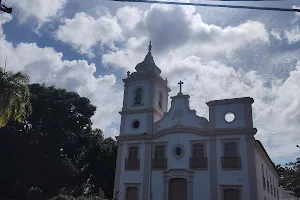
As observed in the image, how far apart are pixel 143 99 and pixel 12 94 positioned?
15425mm

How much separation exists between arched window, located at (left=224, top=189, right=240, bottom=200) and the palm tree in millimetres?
15174

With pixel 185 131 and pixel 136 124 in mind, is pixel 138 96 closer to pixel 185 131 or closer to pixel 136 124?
pixel 136 124

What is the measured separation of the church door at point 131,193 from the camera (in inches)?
1004

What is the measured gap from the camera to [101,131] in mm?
37000

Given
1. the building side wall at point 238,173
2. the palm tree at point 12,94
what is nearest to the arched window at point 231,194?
the building side wall at point 238,173

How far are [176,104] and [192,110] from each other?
152 centimetres

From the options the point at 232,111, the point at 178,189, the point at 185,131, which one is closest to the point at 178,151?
the point at 185,131

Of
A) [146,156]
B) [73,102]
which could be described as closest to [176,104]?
[146,156]

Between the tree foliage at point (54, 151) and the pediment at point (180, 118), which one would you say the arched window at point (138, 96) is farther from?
the tree foliage at point (54, 151)

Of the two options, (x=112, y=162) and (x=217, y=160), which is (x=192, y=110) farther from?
(x=112, y=162)

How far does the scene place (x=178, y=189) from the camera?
80.3 ft

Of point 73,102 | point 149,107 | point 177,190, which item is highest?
point 73,102

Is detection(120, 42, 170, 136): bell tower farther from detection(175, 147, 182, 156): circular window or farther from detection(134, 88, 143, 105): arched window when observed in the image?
detection(175, 147, 182, 156): circular window

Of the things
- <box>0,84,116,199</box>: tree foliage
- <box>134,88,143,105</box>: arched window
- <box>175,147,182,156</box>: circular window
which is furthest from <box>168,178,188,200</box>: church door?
<box>0,84,116,199</box>: tree foliage
